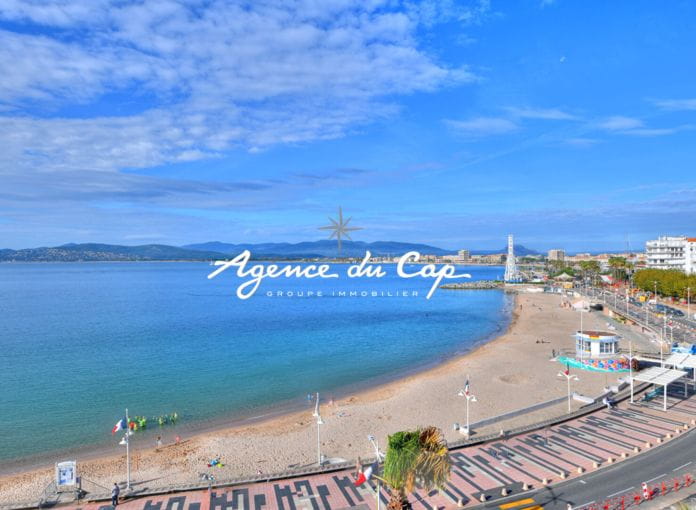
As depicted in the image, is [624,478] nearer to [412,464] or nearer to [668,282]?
[412,464]

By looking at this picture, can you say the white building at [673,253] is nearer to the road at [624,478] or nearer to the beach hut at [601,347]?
the beach hut at [601,347]

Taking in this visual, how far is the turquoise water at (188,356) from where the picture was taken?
37719 mm

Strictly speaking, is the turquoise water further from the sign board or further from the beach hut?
the beach hut

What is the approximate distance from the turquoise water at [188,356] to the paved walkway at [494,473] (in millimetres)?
15377

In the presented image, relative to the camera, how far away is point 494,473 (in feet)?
75.1

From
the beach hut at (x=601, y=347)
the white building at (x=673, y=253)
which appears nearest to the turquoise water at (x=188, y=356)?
the beach hut at (x=601, y=347)

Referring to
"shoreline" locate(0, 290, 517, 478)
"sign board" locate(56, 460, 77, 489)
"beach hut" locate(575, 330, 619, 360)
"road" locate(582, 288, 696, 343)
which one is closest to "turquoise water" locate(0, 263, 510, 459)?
"shoreline" locate(0, 290, 517, 478)

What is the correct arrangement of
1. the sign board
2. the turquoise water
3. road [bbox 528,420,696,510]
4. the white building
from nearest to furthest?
road [bbox 528,420,696,510] < the sign board < the turquoise water < the white building

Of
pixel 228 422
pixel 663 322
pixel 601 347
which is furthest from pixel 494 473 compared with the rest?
pixel 663 322

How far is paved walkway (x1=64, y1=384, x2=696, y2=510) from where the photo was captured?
20.5m

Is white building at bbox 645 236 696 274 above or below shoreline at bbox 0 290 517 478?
above

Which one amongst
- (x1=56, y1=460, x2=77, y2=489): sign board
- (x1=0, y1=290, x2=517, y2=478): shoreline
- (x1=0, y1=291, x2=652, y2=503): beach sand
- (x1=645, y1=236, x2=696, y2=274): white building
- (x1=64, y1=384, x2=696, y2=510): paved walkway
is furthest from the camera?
(x1=645, y1=236, x2=696, y2=274): white building

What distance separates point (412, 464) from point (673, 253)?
140309 mm

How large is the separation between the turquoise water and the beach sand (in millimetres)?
4459
